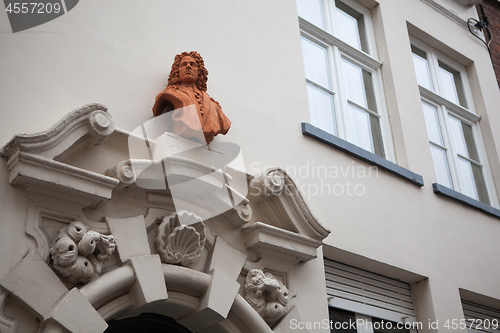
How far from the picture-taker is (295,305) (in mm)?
5262

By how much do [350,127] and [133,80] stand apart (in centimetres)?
269

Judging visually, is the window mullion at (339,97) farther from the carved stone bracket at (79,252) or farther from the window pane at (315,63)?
the carved stone bracket at (79,252)

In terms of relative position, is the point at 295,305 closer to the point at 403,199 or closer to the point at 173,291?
the point at 173,291

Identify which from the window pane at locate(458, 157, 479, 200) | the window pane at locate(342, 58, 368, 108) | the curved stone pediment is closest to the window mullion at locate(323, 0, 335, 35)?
the window pane at locate(342, 58, 368, 108)

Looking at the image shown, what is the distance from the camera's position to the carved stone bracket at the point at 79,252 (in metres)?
4.10

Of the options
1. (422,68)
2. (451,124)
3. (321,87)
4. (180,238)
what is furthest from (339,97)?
(180,238)

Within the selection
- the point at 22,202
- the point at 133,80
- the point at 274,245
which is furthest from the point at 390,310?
the point at 22,202

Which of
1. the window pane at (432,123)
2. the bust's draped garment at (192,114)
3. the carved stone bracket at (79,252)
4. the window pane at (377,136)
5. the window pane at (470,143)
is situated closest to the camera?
the carved stone bracket at (79,252)

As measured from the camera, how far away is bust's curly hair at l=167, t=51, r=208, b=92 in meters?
5.28

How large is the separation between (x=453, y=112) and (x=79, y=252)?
5.87 m

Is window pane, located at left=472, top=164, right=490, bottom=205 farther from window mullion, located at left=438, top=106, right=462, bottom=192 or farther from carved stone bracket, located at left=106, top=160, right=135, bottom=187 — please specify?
carved stone bracket, located at left=106, top=160, right=135, bottom=187

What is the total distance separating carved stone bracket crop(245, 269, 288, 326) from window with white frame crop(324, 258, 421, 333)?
0.94m


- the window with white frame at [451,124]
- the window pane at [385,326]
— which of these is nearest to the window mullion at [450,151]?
the window with white frame at [451,124]

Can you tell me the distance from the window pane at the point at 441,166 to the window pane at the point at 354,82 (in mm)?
1101
